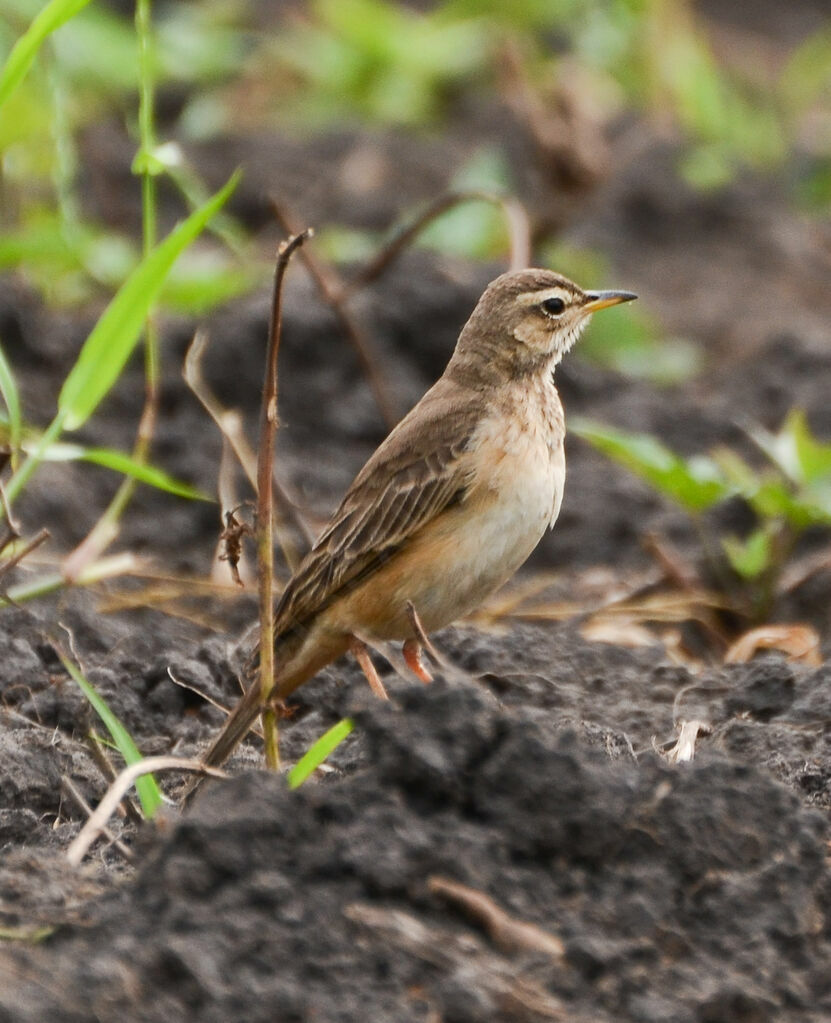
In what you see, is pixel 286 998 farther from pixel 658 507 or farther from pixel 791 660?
pixel 658 507

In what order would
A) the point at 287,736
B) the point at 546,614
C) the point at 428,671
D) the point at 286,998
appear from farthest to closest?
the point at 546,614 → the point at 428,671 → the point at 287,736 → the point at 286,998

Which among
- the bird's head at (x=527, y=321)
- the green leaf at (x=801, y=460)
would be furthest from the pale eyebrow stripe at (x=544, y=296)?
the green leaf at (x=801, y=460)

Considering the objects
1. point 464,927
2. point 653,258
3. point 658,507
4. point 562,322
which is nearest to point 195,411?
point 658,507

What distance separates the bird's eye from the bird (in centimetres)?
45

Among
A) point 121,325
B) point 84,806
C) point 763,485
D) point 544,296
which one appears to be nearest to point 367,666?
point 84,806

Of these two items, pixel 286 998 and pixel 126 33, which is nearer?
pixel 286 998

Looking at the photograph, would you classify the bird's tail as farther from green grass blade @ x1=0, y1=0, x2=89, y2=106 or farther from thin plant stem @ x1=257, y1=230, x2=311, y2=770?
green grass blade @ x1=0, y1=0, x2=89, y2=106

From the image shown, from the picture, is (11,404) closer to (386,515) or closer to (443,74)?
(386,515)

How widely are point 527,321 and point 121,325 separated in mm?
1849

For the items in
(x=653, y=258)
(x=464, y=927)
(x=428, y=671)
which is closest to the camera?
(x=464, y=927)

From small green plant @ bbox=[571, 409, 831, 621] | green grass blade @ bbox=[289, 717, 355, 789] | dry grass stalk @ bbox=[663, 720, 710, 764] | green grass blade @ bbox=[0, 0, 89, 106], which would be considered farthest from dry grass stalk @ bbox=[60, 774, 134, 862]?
small green plant @ bbox=[571, 409, 831, 621]

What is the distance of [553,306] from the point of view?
6168mm

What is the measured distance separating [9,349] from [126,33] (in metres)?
5.26

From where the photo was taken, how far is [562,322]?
20.2ft
